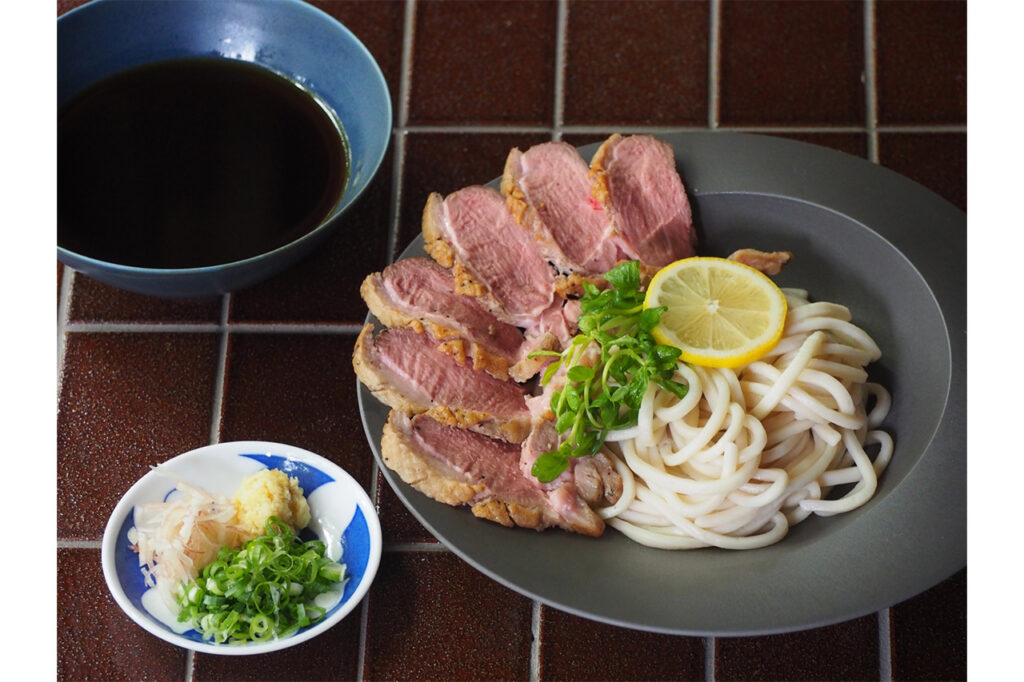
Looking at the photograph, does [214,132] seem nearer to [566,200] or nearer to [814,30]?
[566,200]

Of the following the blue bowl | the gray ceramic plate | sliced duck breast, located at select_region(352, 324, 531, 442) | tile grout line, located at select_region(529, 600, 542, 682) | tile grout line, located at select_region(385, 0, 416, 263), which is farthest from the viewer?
tile grout line, located at select_region(385, 0, 416, 263)

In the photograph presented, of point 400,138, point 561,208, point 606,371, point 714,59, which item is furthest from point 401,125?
point 606,371

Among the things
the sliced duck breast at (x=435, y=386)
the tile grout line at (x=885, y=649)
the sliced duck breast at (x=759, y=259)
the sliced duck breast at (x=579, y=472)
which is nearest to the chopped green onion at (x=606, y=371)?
the sliced duck breast at (x=579, y=472)

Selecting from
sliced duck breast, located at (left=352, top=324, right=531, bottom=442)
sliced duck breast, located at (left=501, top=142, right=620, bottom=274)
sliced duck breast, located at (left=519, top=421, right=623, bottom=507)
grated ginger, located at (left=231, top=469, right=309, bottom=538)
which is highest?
sliced duck breast, located at (left=501, top=142, right=620, bottom=274)

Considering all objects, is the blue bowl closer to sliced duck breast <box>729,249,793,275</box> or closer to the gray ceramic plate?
the gray ceramic plate

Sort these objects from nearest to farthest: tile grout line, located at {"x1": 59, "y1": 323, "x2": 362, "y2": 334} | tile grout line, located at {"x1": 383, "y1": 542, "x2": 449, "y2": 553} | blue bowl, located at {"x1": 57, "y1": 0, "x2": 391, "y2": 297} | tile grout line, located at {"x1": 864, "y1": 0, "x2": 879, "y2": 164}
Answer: tile grout line, located at {"x1": 383, "y1": 542, "x2": 449, "y2": 553}, blue bowl, located at {"x1": 57, "y1": 0, "x2": 391, "y2": 297}, tile grout line, located at {"x1": 59, "y1": 323, "x2": 362, "y2": 334}, tile grout line, located at {"x1": 864, "y1": 0, "x2": 879, "y2": 164}

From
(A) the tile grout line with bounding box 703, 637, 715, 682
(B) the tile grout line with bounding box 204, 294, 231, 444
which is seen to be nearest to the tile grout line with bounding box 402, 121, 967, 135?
(B) the tile grout line with bounding box 204, 294, 231, 444

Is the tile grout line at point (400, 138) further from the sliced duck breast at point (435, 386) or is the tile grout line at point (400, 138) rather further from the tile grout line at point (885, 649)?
the tile grout line at point (885, 649)
